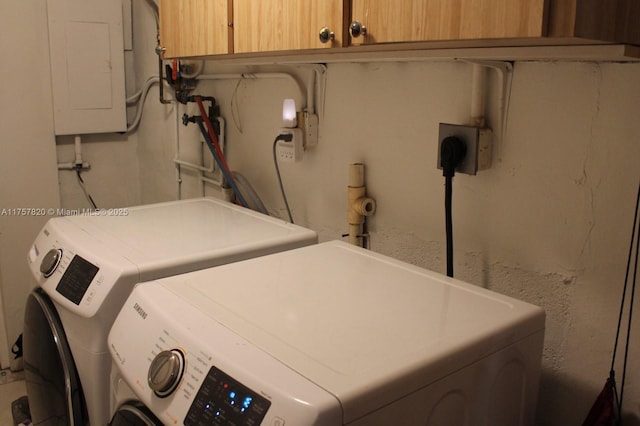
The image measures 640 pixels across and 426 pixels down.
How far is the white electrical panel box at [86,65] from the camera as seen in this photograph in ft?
8.82

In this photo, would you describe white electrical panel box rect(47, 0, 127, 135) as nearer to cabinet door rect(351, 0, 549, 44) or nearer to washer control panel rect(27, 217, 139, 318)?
washer control panel rect(27, 217, 139, 318)

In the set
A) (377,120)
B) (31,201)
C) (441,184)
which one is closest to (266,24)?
(377,120)

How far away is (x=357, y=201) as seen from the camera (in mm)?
1666

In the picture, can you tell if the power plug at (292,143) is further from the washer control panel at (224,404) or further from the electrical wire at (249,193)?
the washer control panel at (224,404)

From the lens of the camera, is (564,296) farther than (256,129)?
No

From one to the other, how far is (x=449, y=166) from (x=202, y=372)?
0.75 metres

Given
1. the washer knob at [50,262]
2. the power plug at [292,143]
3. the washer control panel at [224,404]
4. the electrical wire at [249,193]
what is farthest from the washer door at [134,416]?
the electrical wire at [249,193]

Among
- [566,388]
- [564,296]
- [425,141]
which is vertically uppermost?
[425,141]

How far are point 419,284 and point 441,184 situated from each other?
341mm

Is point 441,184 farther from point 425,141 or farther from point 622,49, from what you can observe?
point 622,49

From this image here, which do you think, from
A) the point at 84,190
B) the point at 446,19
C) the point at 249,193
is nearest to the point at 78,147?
the point at 84,190

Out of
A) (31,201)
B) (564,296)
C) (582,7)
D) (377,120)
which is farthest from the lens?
(31,201)

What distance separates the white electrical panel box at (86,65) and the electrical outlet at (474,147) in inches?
81.5

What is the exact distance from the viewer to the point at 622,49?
0.94 meters
